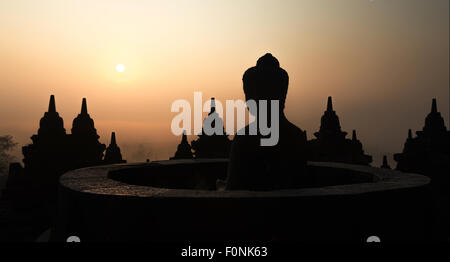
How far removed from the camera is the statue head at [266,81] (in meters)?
6.23

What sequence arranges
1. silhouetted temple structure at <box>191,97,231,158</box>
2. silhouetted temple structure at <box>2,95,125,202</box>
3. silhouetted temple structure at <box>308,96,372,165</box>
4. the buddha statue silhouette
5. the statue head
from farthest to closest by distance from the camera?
silhouetted temple structure at <box>308,96,372,165</box>, silhouetted temple structure at <box>191,97,231,158</box>, silhouetted temple structure at <box>2,95,125,202</box>, the statue head, the buddha statue silhouette

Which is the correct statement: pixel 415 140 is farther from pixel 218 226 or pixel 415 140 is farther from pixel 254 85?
pixel 218 226

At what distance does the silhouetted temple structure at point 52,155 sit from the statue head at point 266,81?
33.9 ft

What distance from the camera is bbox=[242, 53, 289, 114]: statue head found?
20.4ft

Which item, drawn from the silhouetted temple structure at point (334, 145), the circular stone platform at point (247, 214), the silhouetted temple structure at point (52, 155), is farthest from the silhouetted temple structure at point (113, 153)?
the circular stone platform at point (247, 214)

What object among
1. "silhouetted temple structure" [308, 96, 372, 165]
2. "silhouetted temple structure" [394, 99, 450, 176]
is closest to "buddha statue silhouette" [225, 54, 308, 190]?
"silhouetted temple structure" [308, 96, 372, 165]

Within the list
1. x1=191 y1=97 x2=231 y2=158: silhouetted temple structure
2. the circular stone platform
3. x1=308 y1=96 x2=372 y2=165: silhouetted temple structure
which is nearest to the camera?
the circular stone platform

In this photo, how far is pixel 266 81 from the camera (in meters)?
6.20

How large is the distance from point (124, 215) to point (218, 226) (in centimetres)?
102

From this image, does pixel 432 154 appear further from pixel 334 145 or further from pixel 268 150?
pixel 268 150

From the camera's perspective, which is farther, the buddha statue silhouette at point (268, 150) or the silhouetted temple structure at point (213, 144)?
the silhouetted temple structure at point (213, 144)

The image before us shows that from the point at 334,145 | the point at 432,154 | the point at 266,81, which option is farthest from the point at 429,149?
the point at 266,81

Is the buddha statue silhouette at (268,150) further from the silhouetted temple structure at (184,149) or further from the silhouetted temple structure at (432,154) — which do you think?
the silhouetted temple structure at (184,149)

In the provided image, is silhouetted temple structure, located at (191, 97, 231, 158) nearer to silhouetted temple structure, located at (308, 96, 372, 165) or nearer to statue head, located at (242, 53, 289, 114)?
silhouetted temple structure, located at (308, 96, 372, 165)
